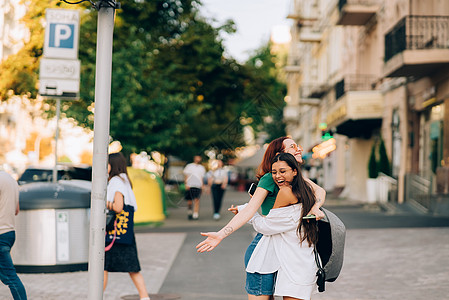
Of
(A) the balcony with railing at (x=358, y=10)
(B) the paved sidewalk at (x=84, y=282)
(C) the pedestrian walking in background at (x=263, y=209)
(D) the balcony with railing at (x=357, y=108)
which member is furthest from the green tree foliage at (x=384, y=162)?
(C) the pedestrian walking in background at (x=263, y=209)

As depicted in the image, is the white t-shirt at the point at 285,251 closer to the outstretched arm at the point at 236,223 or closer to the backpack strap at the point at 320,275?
the backpack strap at the point at 320,275

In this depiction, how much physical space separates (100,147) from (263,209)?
125cm

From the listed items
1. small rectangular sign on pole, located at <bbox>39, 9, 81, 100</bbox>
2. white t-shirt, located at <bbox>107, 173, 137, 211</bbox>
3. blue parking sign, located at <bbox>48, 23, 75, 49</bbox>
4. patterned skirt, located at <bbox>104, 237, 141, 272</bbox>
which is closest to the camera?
patterned skirt, located at <bbox>104, 237, 141, 272</bbox>

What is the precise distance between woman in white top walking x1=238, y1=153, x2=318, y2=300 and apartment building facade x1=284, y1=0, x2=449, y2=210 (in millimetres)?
13217

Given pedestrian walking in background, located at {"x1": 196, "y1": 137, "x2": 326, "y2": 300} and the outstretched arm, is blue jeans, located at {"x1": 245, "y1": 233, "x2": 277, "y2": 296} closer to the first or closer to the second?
pedestrian walking in background, located at {"x1": 196, "y1": 137, "x2": 326, "y2": 300}

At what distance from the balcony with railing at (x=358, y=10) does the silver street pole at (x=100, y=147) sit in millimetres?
23459

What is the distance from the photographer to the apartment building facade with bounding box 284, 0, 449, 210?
62.7ft

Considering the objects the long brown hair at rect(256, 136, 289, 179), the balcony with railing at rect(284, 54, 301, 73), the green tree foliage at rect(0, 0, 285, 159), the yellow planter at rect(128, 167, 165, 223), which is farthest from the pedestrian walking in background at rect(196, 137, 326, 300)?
the balcony with railing at rect(284, 54, 301, 73)

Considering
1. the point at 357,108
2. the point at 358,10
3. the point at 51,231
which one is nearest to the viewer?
the point at 51,231

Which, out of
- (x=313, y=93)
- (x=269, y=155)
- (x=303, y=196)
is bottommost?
(x=303, y=196)

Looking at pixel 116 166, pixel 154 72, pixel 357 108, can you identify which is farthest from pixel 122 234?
pixel 357 108

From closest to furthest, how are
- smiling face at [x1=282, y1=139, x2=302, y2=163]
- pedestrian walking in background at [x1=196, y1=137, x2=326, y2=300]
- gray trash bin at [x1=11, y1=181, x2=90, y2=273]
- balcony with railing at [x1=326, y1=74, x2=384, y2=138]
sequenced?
pedestrian walking in background at [x1=196, y1=137, x2=326, y2=300], smiling face at [x1=282, y1=139, x2=302, y2=163], gray trash bin at [x1=11, y1=181, x2=90, y2=273], balcony with railing at [x1=326, y1=74, x2=384, y2=138]

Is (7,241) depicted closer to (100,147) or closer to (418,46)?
(100,147)

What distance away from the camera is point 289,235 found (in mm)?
4598
